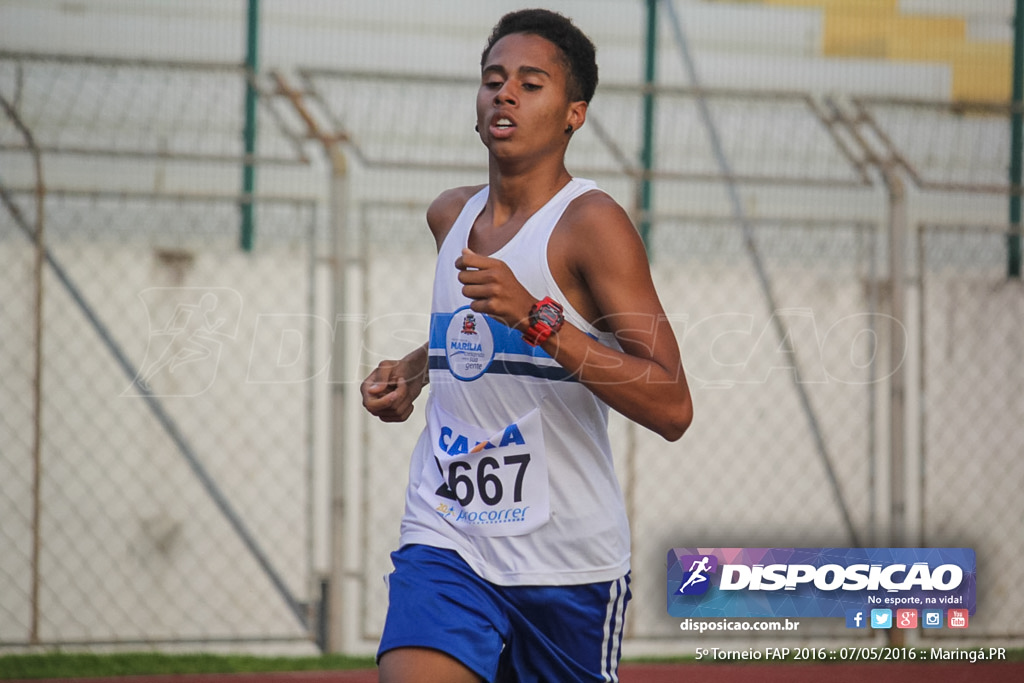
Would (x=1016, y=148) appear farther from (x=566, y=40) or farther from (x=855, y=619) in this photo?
(x=566, y=40)

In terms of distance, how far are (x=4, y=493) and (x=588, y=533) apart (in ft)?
10.6

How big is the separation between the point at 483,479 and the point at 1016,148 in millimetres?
5108

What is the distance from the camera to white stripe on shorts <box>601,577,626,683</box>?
256cm

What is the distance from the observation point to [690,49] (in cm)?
663

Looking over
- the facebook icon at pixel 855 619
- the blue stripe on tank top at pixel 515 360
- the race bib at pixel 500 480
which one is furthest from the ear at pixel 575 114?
the facebook icon at pixel 855 619

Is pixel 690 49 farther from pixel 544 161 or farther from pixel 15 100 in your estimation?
pixel 544 161

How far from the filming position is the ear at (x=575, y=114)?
2650 millimetres

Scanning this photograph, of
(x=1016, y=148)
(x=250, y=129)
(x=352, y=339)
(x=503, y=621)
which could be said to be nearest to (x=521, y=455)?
(x=503, y=621)

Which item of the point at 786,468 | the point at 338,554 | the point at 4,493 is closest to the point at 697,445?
the point at 786,468

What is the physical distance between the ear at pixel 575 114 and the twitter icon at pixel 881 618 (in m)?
3.48

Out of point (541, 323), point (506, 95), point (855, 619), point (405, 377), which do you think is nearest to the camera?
point (541, 323)

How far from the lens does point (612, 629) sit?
2574mm

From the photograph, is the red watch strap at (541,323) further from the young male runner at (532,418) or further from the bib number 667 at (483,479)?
the bib number 667 at (483,479)

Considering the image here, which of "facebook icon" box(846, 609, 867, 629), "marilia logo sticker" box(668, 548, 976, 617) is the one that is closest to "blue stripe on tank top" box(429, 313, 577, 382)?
"marilia logo sticker" box(668, 548, 976, 617)
